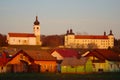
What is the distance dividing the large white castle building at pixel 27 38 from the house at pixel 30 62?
4482 inches

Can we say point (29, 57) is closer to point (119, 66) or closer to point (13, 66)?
point (13, 66)

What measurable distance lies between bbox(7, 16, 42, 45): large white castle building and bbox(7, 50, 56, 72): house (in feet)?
374

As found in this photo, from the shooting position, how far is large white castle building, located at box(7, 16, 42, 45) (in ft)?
625

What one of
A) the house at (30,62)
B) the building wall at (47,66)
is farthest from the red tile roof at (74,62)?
the house at (30,62)

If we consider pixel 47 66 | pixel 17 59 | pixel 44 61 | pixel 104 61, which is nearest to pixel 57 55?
pixel 104 61

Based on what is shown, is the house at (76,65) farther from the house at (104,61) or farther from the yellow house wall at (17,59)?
the yellow house wall at (17,59)

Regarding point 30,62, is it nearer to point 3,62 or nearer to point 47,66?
point 47,66

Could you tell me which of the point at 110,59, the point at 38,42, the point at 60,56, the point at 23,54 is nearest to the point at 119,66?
the point at 110,59

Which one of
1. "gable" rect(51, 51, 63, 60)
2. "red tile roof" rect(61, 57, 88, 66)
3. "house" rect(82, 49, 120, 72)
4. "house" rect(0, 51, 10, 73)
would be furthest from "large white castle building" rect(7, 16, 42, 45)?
"red tile roof" rect(61, 57, 88, 66)

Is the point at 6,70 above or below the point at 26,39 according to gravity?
below

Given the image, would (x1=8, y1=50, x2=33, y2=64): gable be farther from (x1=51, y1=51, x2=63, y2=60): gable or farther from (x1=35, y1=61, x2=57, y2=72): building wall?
(x1=51, y1=51, x2=63, y2=60): gable

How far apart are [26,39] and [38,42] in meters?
6.63

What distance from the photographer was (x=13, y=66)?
70500 millimetres

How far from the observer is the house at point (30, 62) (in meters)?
70.7
